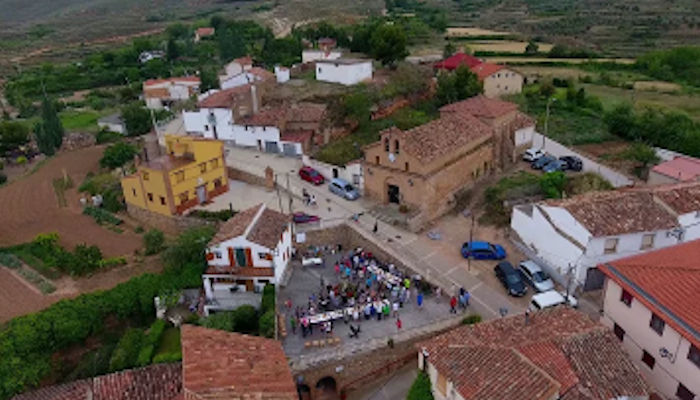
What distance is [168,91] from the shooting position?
263ft

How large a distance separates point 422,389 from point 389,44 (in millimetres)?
47660

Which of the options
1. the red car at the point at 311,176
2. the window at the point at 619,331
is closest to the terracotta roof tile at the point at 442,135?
the red car at the point at 311,176

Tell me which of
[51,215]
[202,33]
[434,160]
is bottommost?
[51,215]

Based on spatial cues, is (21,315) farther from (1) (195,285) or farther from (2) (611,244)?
(2) (611,244)

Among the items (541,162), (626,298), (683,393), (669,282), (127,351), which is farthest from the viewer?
(541,162)

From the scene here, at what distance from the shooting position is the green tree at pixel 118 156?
52969 millimetres

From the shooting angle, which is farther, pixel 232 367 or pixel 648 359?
pixel 648 359

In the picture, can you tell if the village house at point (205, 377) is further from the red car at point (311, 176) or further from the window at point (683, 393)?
the red car at point (311, 176)

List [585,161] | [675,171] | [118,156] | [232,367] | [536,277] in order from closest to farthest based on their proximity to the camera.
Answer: [232,367]
[536,277]
[675,171]
[585,161]
[118,156]

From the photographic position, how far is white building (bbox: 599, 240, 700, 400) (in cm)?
2202

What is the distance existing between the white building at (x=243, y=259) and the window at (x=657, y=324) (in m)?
20.1

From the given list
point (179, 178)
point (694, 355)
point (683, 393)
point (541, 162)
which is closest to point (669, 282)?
point (694, 355)

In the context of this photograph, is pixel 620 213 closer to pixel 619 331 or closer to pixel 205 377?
pixel 619 331

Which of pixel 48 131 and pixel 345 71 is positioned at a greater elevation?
pixel 345 71
